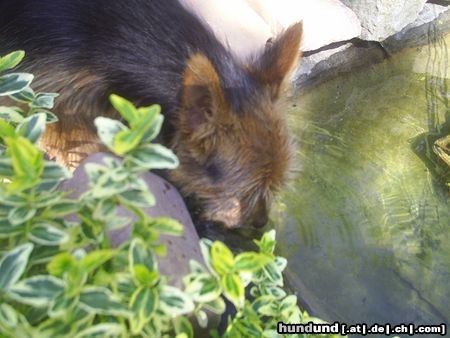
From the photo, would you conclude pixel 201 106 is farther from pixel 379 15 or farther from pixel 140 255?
pixel 379 15

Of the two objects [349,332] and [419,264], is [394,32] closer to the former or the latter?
Answer: [419,264]

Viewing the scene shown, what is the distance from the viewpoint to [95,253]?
142cm

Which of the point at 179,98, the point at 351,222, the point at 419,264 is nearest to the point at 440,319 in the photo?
the point at 419,264

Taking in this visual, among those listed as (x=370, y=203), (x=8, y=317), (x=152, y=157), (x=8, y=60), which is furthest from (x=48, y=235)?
(x=370, y=203)

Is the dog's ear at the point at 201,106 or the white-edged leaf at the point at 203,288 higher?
the dog's ear at the point at 201,106

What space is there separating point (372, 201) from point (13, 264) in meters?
2.57

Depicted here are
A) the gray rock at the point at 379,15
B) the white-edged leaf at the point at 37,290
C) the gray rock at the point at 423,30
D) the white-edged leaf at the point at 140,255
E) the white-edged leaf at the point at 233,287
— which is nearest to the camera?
the white-edged leaf at the point at 37,290

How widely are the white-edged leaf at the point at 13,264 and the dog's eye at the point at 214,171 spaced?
4.02 ft

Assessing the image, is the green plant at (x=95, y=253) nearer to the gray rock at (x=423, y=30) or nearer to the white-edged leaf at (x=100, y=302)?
the white-edged leaf at (x=100, y=302)

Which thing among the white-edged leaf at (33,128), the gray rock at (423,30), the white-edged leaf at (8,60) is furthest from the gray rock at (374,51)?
the white-edged leaf at (33,128)

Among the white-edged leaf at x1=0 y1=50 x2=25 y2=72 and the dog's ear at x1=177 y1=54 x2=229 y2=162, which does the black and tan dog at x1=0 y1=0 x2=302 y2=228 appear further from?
the white-edged leaf at x1=0 y1=50 x2=25 y2=72

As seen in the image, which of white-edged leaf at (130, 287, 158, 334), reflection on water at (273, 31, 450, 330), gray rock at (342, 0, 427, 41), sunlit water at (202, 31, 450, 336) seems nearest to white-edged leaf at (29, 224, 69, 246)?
white-edged leaf at (130, 287, 158, 334)

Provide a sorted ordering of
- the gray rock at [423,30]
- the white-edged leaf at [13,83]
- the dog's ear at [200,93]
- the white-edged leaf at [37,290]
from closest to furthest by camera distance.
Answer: the white-edged leaf at [37,290]
the white-edged leaf at [13,83]
the dog's ear at [200,93]
the gray rock at [423,30]

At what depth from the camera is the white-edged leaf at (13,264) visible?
1.44m
